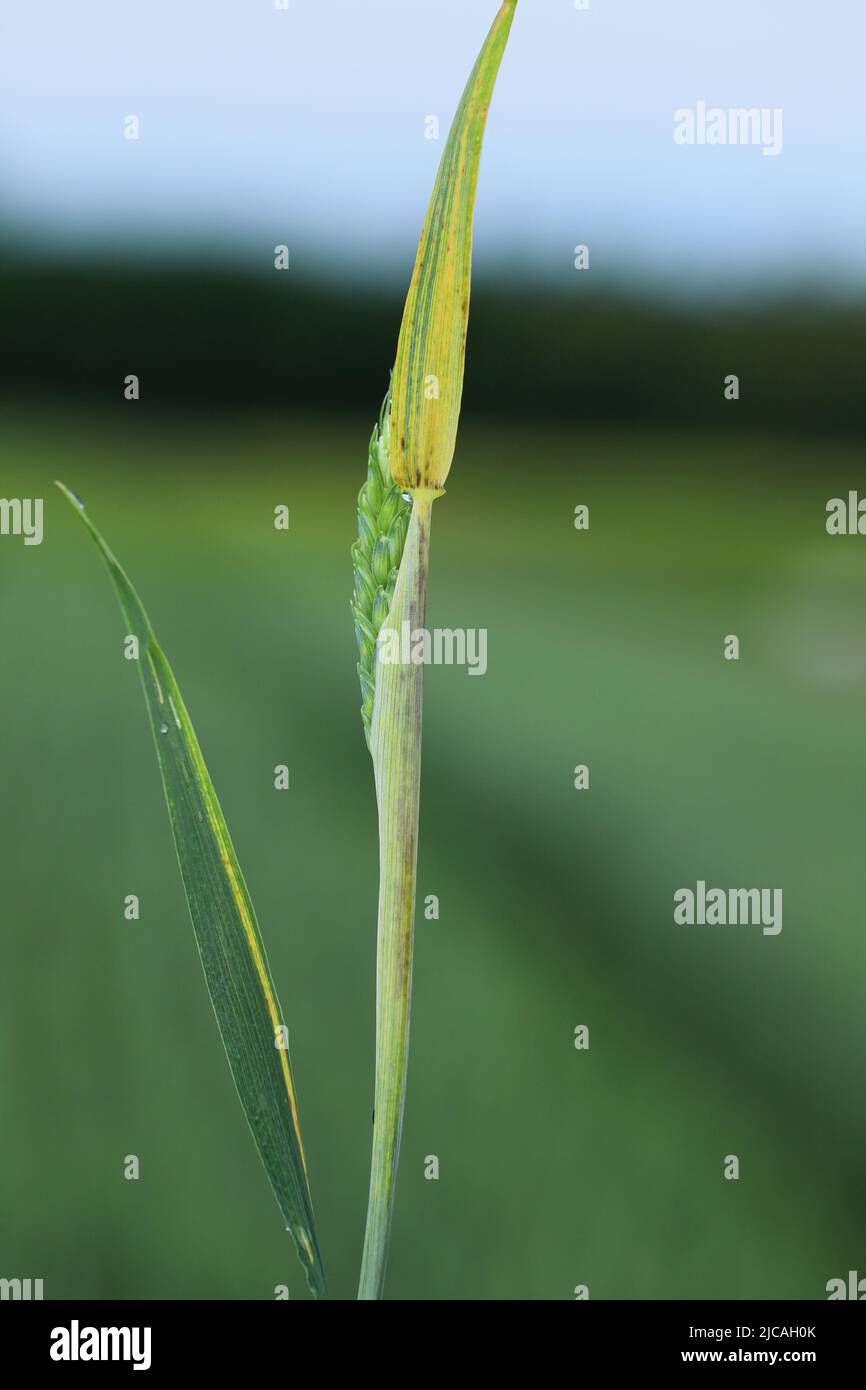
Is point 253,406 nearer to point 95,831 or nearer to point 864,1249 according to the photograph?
point 95,831

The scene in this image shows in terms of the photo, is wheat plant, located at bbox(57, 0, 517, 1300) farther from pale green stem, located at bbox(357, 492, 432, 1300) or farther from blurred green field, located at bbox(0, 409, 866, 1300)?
blurred green field, located at bbox(0, 409, 866, 1300)

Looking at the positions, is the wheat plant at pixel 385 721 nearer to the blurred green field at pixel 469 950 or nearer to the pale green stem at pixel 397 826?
the pale green stem at pixel 397 826

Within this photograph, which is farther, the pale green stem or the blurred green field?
the blurred green field

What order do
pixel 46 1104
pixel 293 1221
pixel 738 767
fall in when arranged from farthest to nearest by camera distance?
pixel 738 767 < pixel 46 1104 < pixel 293 1221

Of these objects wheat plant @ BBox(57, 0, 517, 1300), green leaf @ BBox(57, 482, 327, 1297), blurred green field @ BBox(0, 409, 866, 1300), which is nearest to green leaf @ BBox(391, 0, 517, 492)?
wheat plant @ BBox(57, 0, 517, 1300)

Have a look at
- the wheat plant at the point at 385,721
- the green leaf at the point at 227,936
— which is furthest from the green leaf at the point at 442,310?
the green leaf at the point at 227,936

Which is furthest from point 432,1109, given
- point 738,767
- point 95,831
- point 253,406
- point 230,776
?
point 253,406
